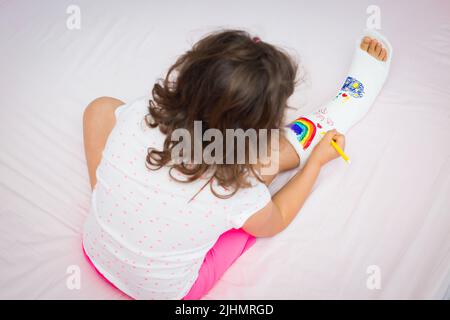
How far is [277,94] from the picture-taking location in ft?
1.76

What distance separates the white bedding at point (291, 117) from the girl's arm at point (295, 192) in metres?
0.04

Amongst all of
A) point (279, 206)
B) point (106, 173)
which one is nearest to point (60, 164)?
point (106, 173)

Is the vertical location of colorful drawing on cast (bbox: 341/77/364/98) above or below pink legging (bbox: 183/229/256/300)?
above

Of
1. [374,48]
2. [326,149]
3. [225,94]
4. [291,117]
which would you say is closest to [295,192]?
[326,149]

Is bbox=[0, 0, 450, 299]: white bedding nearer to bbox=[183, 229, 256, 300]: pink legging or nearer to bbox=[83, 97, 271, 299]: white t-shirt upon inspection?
bbox=[183, 229, 256, 300]: pink legging

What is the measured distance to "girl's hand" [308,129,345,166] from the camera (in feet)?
2.69

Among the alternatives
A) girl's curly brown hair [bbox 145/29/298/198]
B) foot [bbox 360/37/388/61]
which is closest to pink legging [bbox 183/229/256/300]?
girl's curly brown hair [bbox 145/29/298/198]

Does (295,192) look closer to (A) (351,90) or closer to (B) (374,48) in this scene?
(A) (351,90)

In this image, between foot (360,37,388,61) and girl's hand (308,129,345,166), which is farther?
foot (360,37,388,61)

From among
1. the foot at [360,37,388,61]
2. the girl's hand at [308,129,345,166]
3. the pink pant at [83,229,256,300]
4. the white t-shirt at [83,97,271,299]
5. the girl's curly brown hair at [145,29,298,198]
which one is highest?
the foot at [360,37,388,61]

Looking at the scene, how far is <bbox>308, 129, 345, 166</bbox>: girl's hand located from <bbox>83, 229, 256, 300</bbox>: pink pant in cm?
20

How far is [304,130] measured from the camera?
0.86 meters
